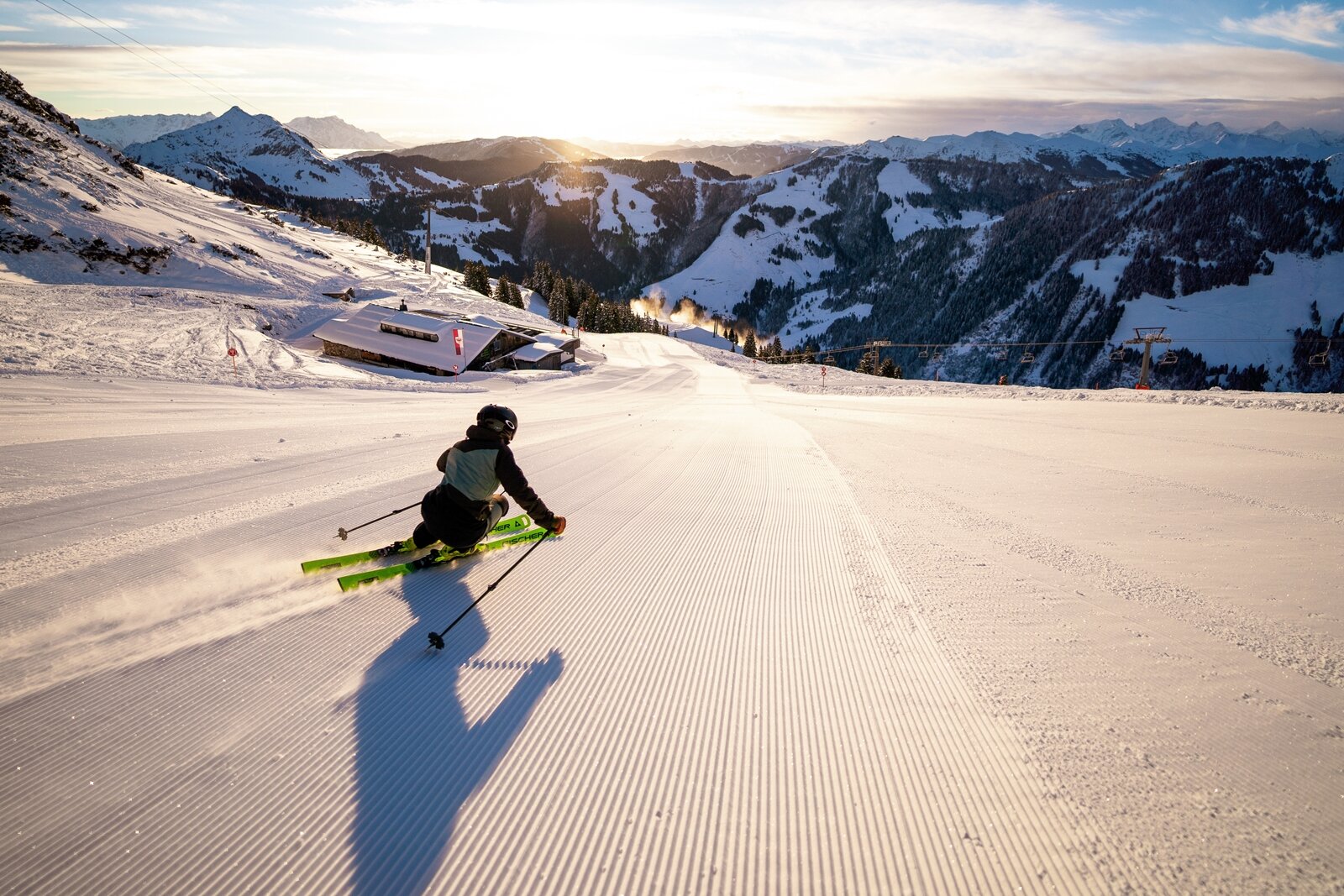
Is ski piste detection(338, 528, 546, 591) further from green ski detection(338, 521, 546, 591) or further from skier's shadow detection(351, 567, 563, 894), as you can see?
skier's shadow detection(351, 567, 563, 894)

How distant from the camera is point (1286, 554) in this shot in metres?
5.40

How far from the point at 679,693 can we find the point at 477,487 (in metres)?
2.59

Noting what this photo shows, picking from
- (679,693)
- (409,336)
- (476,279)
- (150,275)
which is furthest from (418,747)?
(476,279)

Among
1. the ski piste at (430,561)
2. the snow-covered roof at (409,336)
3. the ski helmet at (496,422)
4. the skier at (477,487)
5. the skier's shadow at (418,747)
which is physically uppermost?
the snow-covered roof at (409,336)

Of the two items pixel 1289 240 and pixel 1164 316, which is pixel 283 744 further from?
pixel 1289 240

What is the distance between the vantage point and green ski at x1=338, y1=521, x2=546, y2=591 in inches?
187

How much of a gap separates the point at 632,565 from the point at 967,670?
2825 millimetres

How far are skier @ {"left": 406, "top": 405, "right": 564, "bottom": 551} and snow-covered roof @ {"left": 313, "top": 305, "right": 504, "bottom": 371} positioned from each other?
2958 centimetres

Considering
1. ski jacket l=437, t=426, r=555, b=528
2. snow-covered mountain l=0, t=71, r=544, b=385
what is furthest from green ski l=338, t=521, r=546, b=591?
snow-covered mountain l=0, t=71, r=544, b=385

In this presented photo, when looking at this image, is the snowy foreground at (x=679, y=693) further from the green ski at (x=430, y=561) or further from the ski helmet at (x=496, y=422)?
the ski helmet at (x=496, y=422)

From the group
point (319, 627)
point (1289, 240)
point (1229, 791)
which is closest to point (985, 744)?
point (1229, 791)

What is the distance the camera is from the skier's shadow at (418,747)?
239cm

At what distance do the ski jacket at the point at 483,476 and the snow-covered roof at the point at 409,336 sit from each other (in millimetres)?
29658

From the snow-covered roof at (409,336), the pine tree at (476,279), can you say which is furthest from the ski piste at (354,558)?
Answer: the pine tree at (476,279)
